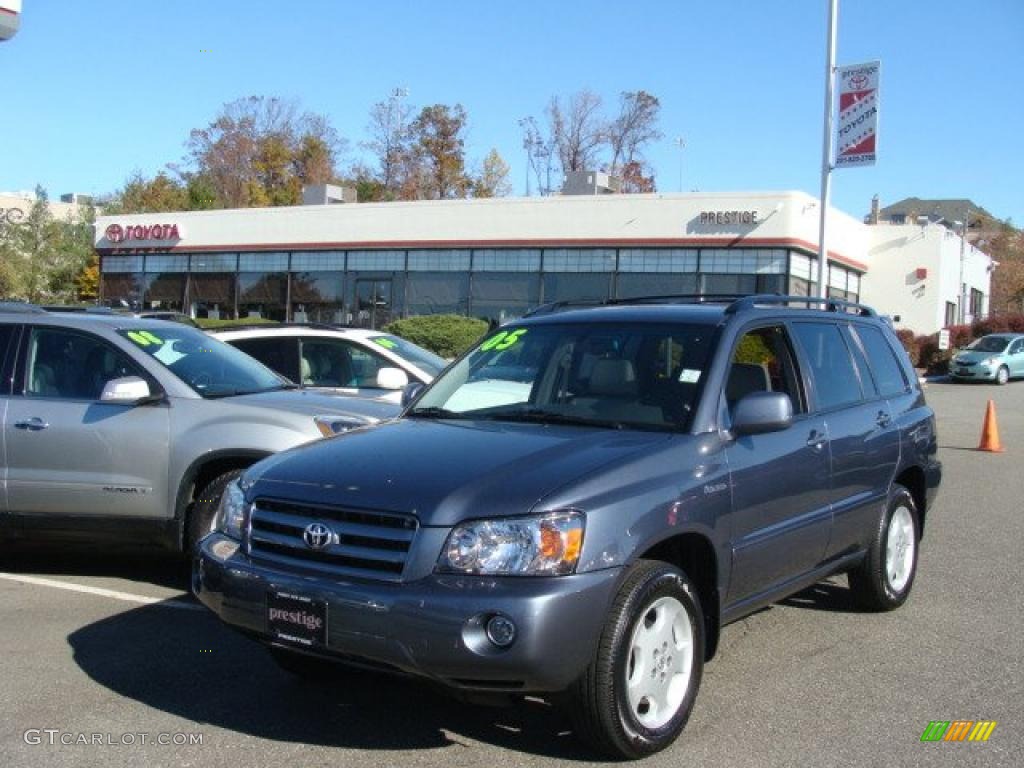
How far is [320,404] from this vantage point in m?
7.02

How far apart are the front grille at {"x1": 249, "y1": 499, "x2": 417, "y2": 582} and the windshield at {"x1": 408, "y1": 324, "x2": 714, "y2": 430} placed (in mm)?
1148

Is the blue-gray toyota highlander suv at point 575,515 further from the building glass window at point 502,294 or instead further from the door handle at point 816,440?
the building glass window at point 502,294

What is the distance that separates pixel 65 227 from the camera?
49.3m

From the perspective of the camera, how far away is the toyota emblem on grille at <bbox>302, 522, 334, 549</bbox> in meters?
3.99

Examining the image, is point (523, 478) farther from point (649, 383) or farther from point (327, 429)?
point (327, 429)

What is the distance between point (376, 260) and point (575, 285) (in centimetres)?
763

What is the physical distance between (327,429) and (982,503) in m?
7.30

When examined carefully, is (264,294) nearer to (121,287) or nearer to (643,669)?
(121,287)

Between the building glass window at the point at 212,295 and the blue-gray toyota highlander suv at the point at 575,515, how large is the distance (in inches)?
1402

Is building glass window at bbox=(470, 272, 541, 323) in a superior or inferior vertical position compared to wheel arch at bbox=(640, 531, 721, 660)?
superior

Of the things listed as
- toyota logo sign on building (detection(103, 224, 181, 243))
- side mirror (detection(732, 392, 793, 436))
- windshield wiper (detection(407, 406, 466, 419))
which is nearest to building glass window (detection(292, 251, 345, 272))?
toyota logo sign on building (detection(103, 224, 181, 243))

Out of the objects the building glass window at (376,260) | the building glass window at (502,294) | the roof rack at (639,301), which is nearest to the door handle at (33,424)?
the roof rack at (639,301)

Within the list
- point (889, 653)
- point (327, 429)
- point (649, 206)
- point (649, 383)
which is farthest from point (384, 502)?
point (649, 206)

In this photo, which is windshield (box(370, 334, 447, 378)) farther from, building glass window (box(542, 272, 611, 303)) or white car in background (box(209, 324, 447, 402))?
building glass window (box(542, 272, 611, 303))
